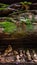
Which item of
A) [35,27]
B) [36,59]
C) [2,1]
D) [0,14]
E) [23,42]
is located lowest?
[36,59]

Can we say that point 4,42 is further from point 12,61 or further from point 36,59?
point 36,59

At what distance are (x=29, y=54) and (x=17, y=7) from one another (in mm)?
1055

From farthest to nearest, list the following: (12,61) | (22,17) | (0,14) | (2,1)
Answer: (2,1) → (0,14) → (22,17) → (12,61)

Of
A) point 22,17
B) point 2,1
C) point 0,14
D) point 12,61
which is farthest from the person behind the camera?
point 2,1

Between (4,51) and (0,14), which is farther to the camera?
(0,14)

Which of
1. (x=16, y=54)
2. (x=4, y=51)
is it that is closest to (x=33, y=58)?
(x=16, y=54)

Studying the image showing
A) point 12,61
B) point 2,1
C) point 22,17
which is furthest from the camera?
point 2,1

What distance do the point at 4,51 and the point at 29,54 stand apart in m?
0.49

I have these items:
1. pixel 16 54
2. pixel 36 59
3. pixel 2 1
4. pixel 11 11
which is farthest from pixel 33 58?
pixel 2 1

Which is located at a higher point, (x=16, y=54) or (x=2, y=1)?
(x=2, y=1)

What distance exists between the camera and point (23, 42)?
335cm

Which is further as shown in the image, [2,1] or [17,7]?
[2,1]

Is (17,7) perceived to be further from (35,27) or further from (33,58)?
(33,58)

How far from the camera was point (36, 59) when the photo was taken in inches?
126
